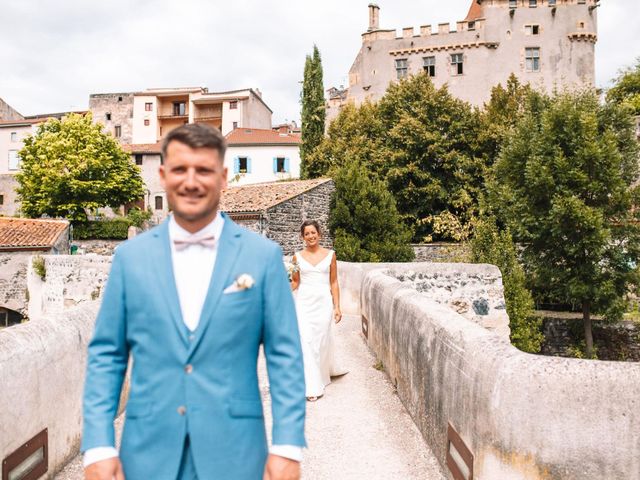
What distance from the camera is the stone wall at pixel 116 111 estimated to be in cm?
6031

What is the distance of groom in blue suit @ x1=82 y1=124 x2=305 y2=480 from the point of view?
190 centimetres

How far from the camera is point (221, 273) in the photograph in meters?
1.96

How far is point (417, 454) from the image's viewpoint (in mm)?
4789

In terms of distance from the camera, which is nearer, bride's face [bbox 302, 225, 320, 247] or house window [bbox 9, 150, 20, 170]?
bride's face [bbox 302, 225, 320, 247]

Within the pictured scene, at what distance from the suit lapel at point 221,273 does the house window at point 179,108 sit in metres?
60.5

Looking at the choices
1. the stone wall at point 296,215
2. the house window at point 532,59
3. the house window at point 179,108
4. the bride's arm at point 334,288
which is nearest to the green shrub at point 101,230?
the stone wall at point 296,215

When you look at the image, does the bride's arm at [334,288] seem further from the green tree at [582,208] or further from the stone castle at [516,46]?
the stone castle at [516,46]

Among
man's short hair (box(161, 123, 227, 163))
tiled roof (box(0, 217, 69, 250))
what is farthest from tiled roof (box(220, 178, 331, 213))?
man's short hair (box(161, 123, 227, 163))

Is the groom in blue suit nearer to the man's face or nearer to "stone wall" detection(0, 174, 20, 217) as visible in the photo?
the man's face

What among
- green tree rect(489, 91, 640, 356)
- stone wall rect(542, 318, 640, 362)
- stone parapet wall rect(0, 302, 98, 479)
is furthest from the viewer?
stone wall rect(542, 318, 640, 362)

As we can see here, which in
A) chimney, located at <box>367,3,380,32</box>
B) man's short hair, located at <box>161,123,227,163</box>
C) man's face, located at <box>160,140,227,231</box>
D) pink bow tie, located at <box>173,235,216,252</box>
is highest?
chimney, located at <box>367,3,380,32</box>

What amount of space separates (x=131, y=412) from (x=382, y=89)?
4577 centimetres

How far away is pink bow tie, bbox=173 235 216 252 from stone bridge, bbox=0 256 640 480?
80.4 inches

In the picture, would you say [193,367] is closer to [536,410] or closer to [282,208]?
[536,410]
